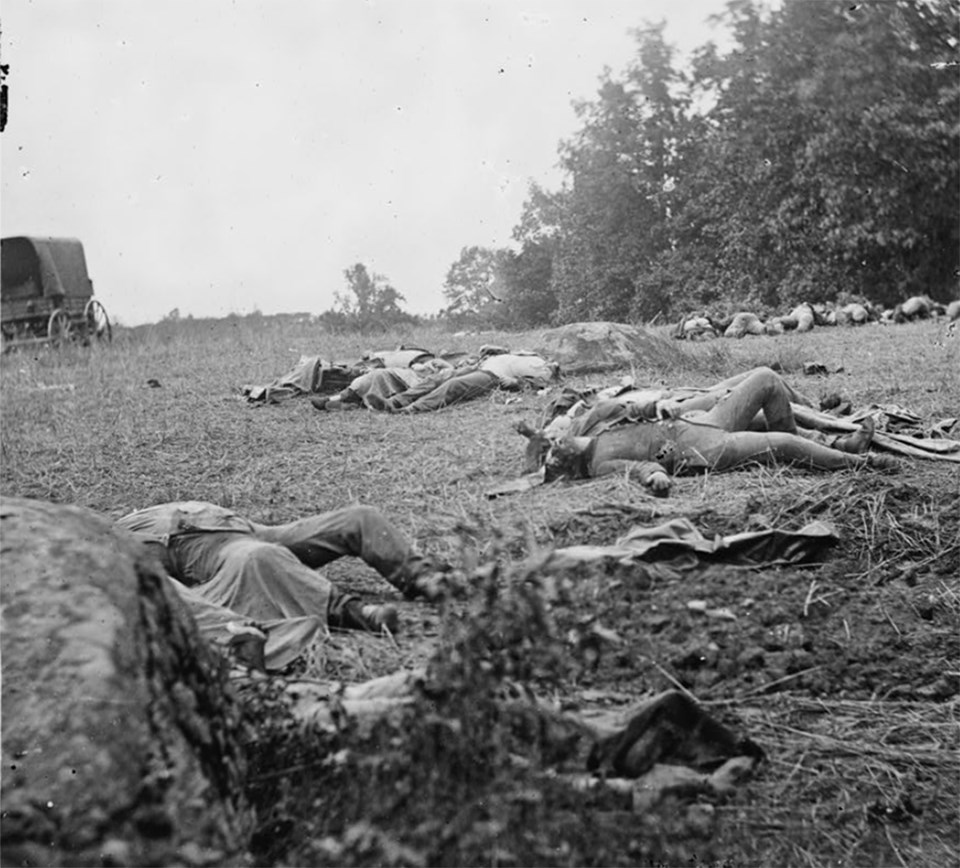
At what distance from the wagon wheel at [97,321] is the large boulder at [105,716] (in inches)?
408

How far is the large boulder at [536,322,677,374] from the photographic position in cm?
841

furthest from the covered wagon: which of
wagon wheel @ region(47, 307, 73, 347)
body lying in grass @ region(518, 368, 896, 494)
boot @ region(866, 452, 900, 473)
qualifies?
boot @ region(866, 452, 900, 473)

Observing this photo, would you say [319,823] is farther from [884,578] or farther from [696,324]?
[696,324]

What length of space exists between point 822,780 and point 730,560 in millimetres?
1174

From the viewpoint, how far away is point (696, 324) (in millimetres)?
12547

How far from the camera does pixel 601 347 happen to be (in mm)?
8516

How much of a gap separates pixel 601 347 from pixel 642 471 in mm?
4281

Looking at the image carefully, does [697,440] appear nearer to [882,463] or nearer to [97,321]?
[882,463]

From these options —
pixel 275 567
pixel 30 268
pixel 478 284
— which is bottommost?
pixel 275 567

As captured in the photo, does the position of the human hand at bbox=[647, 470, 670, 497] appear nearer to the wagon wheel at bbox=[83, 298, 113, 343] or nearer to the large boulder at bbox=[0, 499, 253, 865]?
the large boulder at bbox=[0, 499, 253, 865]

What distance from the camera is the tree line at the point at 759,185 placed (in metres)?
10.3

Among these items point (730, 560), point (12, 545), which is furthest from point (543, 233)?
point (12, 545)

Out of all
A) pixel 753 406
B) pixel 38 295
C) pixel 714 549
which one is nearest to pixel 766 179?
pixel 38 295

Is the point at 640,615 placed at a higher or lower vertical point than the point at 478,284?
lower
